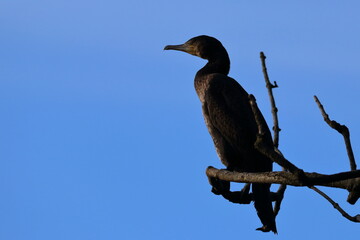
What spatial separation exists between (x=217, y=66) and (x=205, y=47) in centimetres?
30

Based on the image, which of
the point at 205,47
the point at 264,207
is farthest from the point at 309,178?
the point at 205,47

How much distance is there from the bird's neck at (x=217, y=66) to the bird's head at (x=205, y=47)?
6cm

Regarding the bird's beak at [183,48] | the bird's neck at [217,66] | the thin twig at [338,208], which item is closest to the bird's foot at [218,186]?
the thin twig at [338,208]

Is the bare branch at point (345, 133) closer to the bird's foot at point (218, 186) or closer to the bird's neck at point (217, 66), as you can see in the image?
the bird's foot at point (218, 186)

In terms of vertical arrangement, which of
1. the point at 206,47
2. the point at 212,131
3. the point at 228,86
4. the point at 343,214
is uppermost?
the point at 206,47

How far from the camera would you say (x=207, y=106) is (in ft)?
21.5

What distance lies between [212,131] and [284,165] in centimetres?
328

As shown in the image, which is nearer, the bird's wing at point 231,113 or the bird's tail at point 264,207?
the bird's tail at point 264,207

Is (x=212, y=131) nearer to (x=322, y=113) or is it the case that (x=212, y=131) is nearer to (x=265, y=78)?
(x=265, y=78)

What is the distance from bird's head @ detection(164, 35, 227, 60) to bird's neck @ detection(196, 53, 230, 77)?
61 mm

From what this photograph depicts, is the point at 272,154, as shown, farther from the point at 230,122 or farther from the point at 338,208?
the point at 230,122

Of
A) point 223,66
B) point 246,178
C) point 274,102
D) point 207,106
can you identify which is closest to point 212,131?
point 207,106

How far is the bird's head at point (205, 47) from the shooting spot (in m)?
7.28

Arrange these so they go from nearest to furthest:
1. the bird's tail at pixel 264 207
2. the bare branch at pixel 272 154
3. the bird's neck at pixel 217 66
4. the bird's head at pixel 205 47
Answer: the bare branch at pixel 272 154 < the bird's tail at pixel 264 207 < the bird's neck at pixel 217 66 < the bird's head at pixel 205 47
